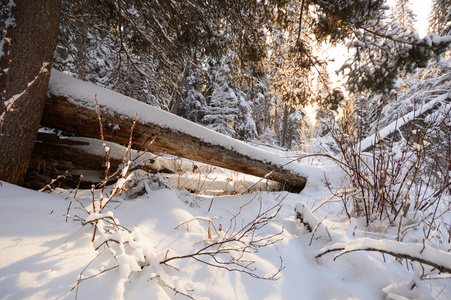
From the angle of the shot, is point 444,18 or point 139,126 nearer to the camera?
point 139,126

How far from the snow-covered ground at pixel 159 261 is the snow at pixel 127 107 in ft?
3.58

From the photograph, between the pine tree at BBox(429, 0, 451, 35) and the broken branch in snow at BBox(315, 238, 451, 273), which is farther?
the pine tree at BBox(429, 0, 451, 35)

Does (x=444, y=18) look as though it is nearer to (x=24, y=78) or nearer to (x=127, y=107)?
(x=127, y=107)

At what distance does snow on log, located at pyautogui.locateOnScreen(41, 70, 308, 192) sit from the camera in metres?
2.18

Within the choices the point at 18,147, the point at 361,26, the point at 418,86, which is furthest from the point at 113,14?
the point at 418,86

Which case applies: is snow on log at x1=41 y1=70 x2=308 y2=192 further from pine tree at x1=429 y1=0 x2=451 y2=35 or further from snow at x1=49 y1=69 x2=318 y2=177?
pine tree at x1=429 y1=0 x2=451 y2=35

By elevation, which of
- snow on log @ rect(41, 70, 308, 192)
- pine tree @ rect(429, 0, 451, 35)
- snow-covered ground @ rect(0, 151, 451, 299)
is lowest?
snow-covered ground @ rect(0, 151, 451, 299)

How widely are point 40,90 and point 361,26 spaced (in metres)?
4.45

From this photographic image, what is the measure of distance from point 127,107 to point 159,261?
2.02 metres

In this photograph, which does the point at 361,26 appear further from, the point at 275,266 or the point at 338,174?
the point at 275,266

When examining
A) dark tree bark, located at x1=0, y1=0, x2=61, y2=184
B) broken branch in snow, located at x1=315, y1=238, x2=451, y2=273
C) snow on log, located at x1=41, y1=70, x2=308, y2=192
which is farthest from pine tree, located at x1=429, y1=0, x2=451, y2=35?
dark tree bark, located at x1=0, y1=0, x2=61, y2=184

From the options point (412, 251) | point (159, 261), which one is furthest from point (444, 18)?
point (159, 261)

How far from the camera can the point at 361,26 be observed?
2994 millimetres

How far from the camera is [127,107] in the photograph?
241cm
